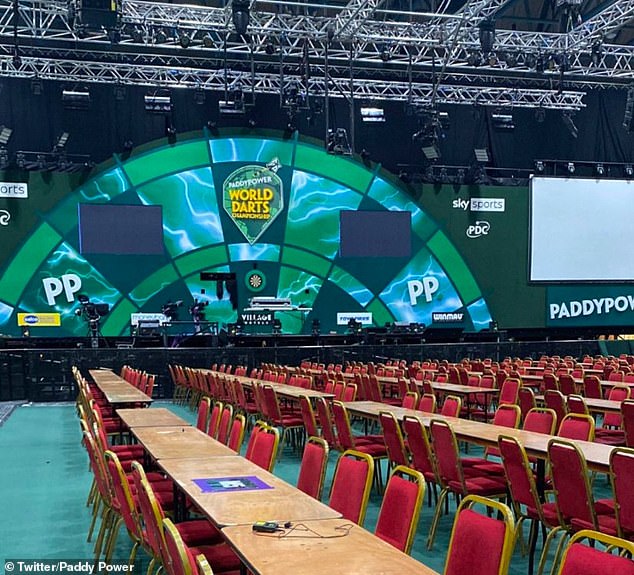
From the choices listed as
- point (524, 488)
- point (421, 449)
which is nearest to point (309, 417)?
point (421, 449)

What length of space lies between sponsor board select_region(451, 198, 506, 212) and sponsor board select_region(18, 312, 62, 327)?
36.7 feet

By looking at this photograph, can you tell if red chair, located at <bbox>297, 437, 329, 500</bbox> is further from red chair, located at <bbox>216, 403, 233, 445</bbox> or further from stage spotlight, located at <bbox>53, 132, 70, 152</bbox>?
stage spotlight, located at <bbox>53, 132, 70, 152</bbox>

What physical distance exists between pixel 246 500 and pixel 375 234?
17129 mm

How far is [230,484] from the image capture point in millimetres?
3732

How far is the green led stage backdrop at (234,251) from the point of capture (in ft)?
59.7

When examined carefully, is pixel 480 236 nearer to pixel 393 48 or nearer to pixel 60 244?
pixel 393 48

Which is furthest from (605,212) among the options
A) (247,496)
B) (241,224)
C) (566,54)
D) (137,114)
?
(247,496)

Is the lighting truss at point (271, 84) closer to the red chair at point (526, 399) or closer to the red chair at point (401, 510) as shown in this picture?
the red chair at point (526, 399)

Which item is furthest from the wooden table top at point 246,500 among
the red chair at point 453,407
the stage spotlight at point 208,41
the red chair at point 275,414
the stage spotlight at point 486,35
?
the stage spotlight at point 208,41

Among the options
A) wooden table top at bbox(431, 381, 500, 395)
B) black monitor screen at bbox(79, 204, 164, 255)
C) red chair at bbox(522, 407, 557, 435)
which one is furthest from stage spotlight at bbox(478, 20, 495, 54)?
black monitor screen at bbox(79, 204, 164, 255)

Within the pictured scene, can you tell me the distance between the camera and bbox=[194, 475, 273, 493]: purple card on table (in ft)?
11.9

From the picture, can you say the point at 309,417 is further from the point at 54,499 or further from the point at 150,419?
the point at 54,499

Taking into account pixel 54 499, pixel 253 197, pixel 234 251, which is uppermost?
pixel 253 197

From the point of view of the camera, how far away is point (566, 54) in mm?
15695
